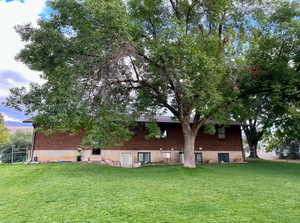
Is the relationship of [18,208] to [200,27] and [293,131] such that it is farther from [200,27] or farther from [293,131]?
[293,131]

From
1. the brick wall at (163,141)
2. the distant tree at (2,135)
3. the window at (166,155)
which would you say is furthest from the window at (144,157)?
the distant tree at (2,135)

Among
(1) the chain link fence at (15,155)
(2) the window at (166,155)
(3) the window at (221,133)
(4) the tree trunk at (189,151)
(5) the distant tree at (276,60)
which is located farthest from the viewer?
(3) the window at (221,133)

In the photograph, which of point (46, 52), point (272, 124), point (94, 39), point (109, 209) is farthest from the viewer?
point (272, 124)

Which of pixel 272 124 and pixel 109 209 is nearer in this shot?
pixel 109 209

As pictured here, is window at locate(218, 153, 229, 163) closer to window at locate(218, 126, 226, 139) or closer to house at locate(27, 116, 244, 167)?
house at locate(27, 116, 244, 167)

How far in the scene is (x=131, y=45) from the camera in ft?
31.1

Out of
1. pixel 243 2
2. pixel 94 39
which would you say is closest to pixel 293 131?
pixel 243 2

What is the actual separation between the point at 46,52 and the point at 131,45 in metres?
4.53

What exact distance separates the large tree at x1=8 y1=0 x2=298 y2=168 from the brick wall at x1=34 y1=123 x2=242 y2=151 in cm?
604

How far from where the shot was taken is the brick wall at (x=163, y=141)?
17188 mm

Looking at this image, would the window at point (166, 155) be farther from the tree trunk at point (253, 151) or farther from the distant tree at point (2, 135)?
the distant tree at point (2, 135)

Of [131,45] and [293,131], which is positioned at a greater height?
[131,45]

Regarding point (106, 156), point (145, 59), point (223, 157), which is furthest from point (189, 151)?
point (223, 157)

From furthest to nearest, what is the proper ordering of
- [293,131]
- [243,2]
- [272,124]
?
[272,124] → [293,131] → [243,2]
